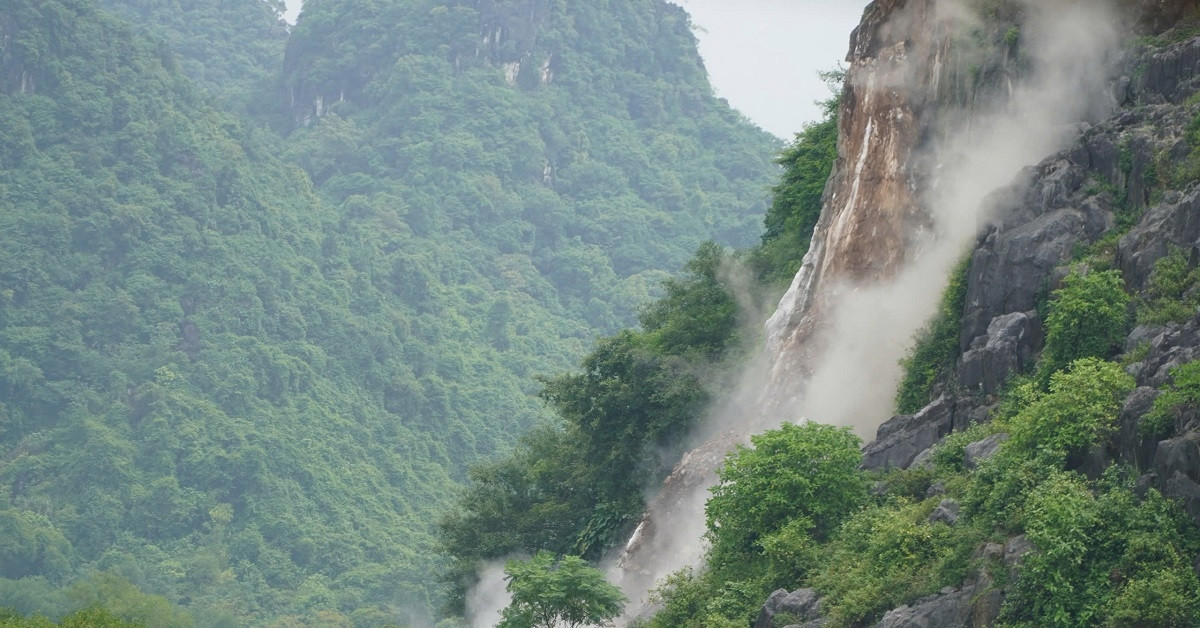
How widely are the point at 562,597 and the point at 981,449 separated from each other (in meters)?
9.60

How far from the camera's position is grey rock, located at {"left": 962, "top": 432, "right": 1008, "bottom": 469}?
32.4 metres

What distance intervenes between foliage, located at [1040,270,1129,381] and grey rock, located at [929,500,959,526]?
2632 mm

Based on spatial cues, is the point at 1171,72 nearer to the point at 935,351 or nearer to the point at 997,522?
the point at 935,351

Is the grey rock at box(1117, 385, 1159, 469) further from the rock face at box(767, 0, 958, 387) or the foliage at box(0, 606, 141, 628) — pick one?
the foliage at box(0, 606, 141, 628)

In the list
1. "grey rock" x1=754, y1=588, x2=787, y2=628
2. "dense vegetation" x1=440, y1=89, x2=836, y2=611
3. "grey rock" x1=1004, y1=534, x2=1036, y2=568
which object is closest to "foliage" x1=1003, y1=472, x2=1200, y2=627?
"grey rock" x1=1004, y1=534, x2=1036, y2=568

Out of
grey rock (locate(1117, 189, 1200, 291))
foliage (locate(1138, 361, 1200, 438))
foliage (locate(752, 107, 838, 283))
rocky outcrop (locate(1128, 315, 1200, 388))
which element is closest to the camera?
foliage (locate(1138, 361, 1200, 438))

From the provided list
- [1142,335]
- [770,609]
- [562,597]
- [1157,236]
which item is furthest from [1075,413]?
[562,597]

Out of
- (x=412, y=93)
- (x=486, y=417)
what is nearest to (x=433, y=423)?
(x=486, y=417)

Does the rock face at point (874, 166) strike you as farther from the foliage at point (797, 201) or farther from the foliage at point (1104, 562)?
the foliage at point (1104, 562)

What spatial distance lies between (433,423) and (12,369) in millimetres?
22797

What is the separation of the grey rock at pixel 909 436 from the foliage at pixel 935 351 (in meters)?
0.85

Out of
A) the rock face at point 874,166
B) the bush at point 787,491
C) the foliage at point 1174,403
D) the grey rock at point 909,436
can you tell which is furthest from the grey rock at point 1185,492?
the rock face at point 874,166

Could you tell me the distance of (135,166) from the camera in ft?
435

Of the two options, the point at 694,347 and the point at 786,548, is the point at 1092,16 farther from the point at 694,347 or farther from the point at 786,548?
the point at 694,347
